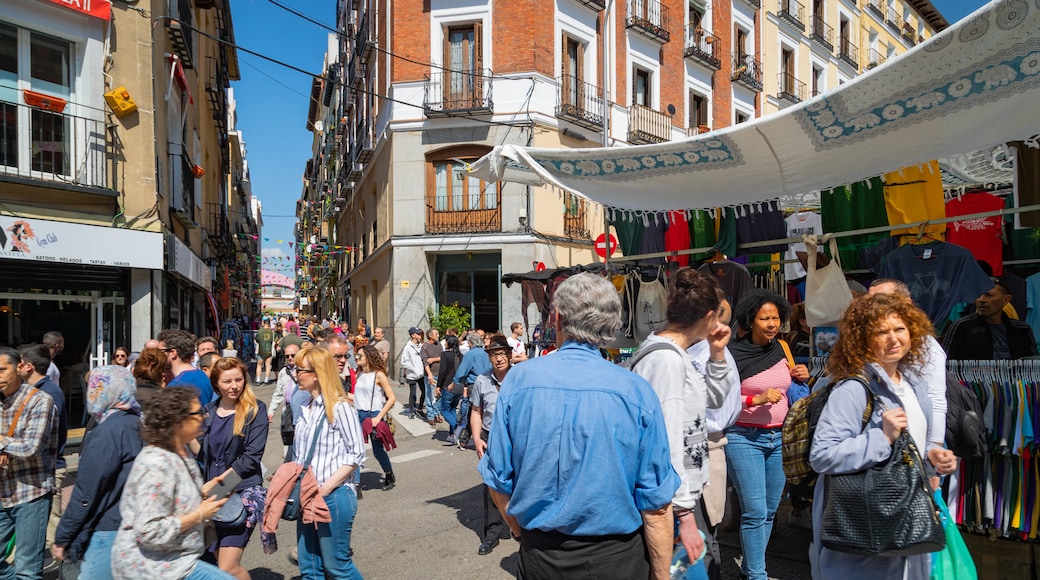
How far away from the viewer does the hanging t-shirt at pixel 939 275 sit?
4.52m

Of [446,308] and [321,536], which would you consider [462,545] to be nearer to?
[321,536]

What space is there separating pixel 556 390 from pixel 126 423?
2.42 m

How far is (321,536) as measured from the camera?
3855mm

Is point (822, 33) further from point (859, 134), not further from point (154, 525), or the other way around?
point (154, 525)

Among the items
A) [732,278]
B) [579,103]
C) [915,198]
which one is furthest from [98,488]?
[579,103]

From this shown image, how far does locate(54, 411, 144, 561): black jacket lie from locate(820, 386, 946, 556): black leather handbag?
10.8 ft

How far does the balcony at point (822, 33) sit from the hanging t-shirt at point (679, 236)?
89.7 feet

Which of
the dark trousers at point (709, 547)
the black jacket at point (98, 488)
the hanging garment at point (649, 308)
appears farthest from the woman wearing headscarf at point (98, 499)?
the hanging garment at point (649, 308)

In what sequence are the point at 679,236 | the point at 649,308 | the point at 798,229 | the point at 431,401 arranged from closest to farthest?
the point at 649,308
the point at 679,236
the point at 798,229
the point at 431,401

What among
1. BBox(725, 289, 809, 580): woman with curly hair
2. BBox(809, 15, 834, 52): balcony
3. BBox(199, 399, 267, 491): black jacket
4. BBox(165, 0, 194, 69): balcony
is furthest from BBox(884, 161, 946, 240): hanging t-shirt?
BBox(809, 15, 834, 52): balcony

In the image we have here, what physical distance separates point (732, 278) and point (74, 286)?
9.84 metres

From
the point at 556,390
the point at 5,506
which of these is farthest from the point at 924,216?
the point at 5,506

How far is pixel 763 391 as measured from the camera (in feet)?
13.8

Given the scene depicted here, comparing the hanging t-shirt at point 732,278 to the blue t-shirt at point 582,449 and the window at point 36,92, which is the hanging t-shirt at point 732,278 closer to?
the blue t-shirt at point 582,449
